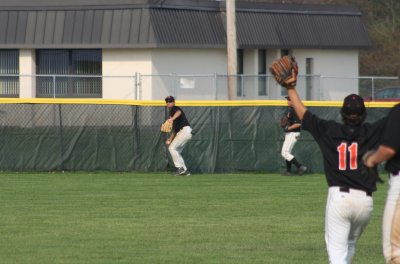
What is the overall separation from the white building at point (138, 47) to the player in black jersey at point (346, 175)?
72.2ft

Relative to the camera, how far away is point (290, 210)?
1684 cm

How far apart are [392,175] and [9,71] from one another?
93.0 feet

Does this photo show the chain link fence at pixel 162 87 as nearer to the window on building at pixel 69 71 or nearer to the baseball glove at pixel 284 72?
the window on building at pixel 69 71

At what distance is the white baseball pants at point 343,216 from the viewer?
29.3ft

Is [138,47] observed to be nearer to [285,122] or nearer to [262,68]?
[262,68]

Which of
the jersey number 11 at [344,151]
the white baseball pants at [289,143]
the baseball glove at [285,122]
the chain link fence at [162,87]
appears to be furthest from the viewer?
the chain link fence at [162,87]

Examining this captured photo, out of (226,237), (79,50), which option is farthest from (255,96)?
(226,237)

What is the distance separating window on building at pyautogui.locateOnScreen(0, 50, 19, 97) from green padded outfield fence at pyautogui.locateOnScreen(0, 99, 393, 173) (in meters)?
10.2

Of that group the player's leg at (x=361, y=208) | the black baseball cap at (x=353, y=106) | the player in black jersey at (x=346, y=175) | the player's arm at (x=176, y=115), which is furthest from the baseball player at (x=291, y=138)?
the player's leg at (x=361, y=208)

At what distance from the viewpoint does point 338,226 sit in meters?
8.98

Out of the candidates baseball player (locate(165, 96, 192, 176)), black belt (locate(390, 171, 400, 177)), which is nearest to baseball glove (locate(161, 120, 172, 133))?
baseball player (locate(165, 96, 192, 176))

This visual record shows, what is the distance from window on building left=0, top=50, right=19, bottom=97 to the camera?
3534 cm

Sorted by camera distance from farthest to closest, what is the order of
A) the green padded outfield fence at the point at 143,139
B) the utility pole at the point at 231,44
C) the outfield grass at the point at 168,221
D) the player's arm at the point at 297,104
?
the utility pole at the point at 231,44
the green padded outfield fence at the point at 143,139
the outfield grass at the point at 168,221
the player's arm at the point at 297,104

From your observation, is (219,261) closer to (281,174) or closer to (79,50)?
(281,174)
